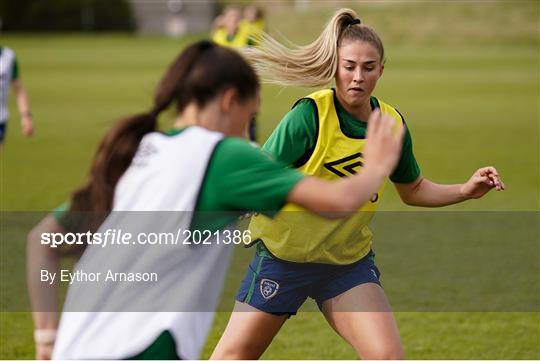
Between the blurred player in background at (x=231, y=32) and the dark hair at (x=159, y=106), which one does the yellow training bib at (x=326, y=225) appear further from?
the blurred player in background at (x=231, y=32)

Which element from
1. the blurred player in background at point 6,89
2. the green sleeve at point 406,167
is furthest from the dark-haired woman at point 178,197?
the blurred player in background at point 6,89

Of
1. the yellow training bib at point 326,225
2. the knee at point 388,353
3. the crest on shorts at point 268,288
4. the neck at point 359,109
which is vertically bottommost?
the knee at point 388,353

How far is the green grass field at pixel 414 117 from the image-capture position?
7527mm

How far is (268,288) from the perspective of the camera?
503 cm

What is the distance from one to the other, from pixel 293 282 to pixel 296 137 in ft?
2.12

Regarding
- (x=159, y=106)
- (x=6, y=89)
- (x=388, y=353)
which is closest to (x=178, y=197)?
(x=159, y=106)

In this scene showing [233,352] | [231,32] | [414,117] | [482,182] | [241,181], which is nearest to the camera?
[241,181]

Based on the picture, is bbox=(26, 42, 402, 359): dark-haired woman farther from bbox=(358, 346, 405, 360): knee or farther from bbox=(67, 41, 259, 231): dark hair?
bbox=(358, 346, 405, 360): knee

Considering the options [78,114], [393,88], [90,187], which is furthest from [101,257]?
[393,88]

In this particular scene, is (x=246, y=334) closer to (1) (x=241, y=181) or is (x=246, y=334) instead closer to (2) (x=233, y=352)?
Result: (2) (x=233, y=352)

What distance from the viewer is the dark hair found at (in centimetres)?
334

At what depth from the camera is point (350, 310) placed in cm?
491

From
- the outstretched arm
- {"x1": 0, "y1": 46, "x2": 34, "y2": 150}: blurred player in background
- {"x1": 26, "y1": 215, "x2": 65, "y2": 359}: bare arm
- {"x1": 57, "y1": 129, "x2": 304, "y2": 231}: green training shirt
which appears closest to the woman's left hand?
the outstretched arm

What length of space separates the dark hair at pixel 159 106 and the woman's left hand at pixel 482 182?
199 centimetres
